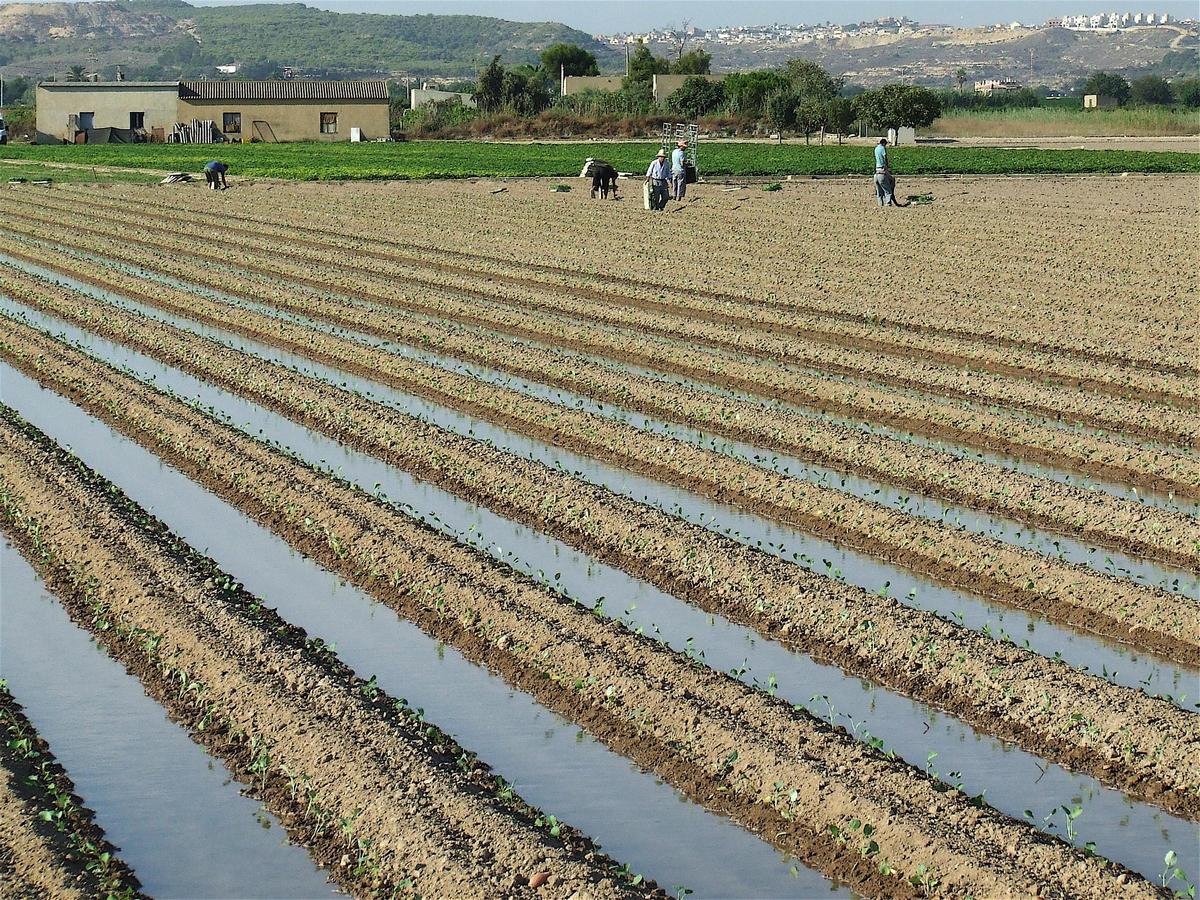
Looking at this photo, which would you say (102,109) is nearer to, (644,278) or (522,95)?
(522,95)

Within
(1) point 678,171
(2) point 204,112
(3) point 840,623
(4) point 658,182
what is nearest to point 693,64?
(2) point 204,112

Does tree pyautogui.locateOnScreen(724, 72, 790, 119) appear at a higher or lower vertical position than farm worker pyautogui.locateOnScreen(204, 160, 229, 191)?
higher

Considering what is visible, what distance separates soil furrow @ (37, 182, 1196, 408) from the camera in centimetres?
1642

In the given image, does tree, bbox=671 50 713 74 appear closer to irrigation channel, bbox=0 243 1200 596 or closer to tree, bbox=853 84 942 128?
tree, bbox=853 84 942 128

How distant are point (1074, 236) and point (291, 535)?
65.5 feet

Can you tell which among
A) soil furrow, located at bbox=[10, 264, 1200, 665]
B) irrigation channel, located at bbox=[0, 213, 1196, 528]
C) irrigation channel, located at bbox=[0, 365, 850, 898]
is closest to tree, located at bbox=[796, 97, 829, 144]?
irrigation channel, located at bbox=[0, 213, 1196, 528]

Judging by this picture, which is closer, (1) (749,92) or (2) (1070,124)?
(2) (1070,124)

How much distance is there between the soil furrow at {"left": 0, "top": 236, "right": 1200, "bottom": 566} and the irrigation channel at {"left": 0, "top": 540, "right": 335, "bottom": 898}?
19.4 ft

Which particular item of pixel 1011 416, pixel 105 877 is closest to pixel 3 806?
pixel 105 877

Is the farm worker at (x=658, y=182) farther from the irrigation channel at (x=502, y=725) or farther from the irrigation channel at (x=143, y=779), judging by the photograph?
the irrigation channel at (x=143, y=779)

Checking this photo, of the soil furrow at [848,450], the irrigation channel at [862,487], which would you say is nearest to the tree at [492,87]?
the soil furrow at [848,450]

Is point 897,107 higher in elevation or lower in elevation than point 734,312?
higher

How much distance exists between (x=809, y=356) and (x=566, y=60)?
119 meters

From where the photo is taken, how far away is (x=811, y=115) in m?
64.4
